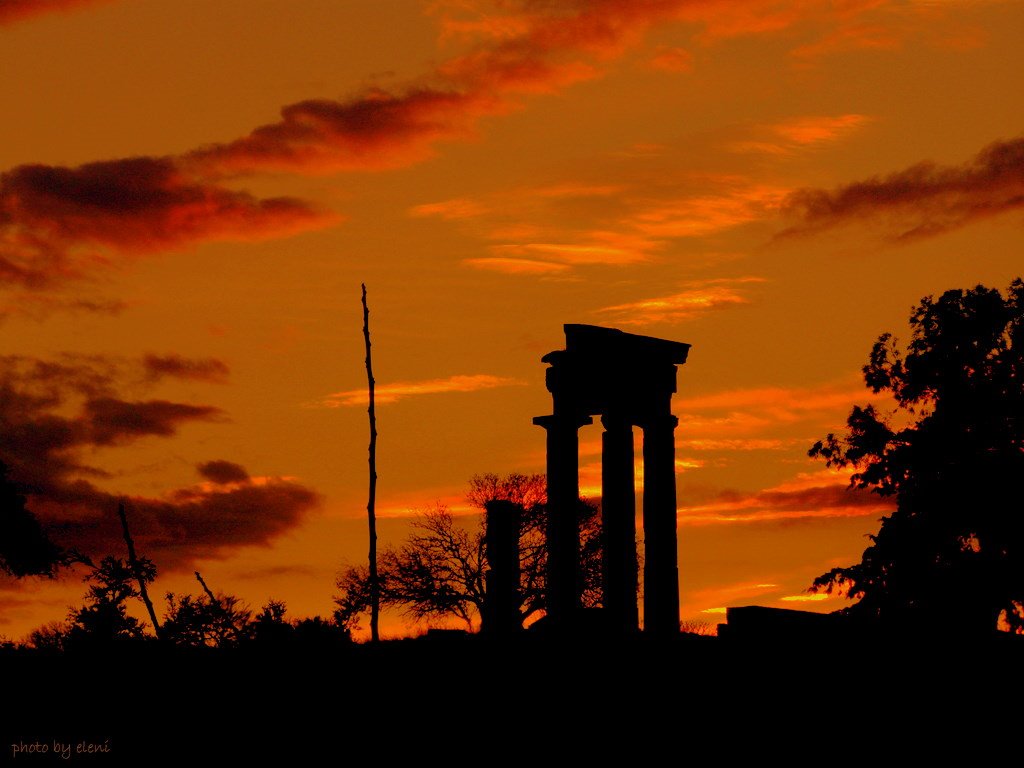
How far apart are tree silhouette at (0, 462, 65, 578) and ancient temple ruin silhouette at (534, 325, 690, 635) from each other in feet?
38.4

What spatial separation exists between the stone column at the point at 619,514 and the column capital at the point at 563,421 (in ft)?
2.14

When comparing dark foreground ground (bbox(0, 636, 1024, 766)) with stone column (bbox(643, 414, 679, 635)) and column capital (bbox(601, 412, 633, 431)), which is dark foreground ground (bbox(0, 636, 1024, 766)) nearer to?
stone column (bbox(643, 414, 679, 635))

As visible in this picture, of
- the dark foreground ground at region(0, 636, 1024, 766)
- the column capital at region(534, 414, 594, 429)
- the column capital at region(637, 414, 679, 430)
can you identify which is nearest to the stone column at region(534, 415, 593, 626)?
the column capital at region(534, 414, 594, 429)

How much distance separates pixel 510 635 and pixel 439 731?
898 cm

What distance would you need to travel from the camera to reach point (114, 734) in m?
22.8

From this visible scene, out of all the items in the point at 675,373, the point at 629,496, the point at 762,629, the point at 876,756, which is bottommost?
the point at 876,756

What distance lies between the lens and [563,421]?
35.8 meters

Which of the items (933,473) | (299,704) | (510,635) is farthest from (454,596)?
(299,704)

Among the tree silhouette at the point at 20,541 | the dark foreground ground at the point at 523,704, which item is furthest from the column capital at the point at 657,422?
the tree silhouette at the point at 20,541

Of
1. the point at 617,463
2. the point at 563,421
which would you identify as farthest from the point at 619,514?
the point at 563,421

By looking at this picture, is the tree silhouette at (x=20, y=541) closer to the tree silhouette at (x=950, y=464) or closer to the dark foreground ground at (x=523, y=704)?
the dark foreground ground at (x=523, y=704)

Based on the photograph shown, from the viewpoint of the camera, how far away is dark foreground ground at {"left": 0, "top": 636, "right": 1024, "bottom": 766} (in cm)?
2166

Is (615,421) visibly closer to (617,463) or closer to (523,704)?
(617,463)

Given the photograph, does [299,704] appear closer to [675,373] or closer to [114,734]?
[114,734]
